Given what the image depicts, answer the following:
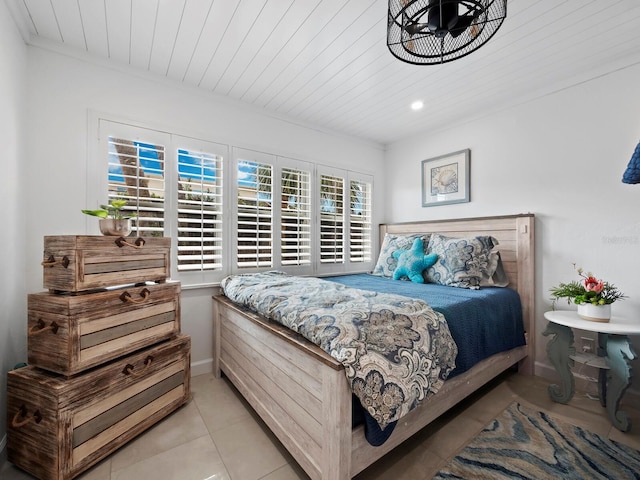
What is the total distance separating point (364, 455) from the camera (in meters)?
1.19

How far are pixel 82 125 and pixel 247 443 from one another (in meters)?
2.28

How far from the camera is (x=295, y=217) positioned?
2898 millimetres

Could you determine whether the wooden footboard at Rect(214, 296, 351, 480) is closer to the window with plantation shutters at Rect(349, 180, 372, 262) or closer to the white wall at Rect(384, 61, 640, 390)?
the window with plantation shutters at Rect(349, 180, 372, 262)

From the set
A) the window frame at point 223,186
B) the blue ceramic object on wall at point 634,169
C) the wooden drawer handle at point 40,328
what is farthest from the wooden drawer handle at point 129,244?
the blue ceramic object on wall at point 634,169

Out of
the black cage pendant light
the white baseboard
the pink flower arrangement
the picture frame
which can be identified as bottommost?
the white baseboard

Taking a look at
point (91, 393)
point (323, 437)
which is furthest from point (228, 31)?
point (323, 437)

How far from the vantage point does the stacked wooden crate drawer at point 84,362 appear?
4.21 ft

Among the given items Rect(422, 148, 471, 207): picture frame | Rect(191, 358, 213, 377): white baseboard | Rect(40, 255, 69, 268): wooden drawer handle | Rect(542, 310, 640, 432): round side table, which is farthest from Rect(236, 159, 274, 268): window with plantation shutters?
Rect(542, 310, 640, 432): round side table

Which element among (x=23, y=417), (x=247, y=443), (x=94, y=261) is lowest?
(x=247, y=443)

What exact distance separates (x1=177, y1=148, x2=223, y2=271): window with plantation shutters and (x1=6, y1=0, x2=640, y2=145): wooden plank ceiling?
25.1 inches

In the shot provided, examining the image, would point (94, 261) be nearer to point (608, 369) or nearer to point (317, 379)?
point (317, 379)

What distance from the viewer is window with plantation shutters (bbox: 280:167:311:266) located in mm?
2830

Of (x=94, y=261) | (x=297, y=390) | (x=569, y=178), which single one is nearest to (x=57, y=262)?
(x=94, y=261)

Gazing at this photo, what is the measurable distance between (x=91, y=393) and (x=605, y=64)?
3820 millimetres
